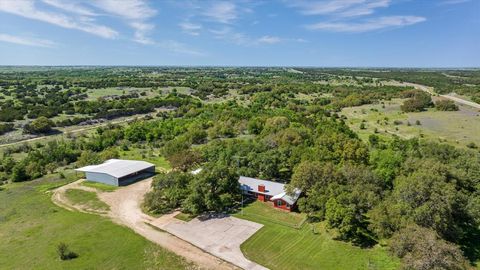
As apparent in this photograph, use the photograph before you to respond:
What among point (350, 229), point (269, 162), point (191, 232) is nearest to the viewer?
point (350, 229)

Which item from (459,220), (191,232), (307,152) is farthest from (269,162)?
(459,220)

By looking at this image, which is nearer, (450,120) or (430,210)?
(430,210)

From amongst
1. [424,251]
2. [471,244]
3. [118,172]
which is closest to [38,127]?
[118,172]

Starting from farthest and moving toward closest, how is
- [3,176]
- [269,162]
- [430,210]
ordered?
[3,176] < [269,162] < [430,210]

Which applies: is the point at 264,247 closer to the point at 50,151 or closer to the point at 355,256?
the point at 355,256

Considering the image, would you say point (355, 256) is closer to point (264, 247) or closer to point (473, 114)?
point (264, 247)

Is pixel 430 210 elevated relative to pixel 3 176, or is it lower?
elevated

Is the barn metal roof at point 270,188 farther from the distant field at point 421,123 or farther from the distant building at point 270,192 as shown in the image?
the distant field at point 421,123

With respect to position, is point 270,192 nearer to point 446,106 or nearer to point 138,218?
point 138,218

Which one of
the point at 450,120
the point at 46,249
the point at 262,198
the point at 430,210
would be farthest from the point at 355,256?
the point at 450,120
